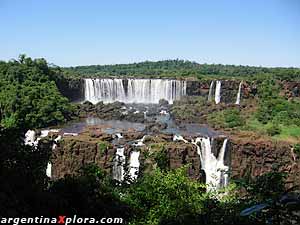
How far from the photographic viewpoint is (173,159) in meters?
17.6

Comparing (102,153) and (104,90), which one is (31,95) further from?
(102,153)

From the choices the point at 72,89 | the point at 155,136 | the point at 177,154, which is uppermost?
the point at 72,89

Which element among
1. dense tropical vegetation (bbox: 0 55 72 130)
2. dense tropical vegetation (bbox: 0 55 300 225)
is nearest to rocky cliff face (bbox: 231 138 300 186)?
dense tropical vegetation (bbox: 0 55 300 225)

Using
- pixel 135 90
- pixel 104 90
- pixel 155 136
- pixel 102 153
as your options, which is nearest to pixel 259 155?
pixel 155 136

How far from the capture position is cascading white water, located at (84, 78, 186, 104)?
32438 millimetres

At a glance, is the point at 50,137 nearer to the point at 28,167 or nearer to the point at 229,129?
the point at 229,129

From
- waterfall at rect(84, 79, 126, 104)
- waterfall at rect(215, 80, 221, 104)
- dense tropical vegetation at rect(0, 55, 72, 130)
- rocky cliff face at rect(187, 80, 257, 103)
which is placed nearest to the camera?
dense tropical vegetation at rect(0, 55, 72, 130)

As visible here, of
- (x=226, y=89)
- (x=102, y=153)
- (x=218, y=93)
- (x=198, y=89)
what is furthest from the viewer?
(x=198, y=89)

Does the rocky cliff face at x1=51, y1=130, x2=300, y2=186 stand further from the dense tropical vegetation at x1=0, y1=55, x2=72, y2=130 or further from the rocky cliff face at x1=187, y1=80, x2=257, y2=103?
the rocky cliff face at x1=187, y1=80, x2=257, y2=103

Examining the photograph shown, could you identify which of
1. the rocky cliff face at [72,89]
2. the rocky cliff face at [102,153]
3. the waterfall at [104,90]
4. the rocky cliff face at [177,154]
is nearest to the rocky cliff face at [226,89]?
the waterfall at [104,90]

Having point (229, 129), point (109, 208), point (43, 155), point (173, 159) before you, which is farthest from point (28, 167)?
point (229, 129)

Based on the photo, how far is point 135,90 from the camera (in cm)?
3300

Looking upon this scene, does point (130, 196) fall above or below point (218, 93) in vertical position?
above

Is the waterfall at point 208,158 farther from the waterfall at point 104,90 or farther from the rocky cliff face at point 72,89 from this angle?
the rocky cliff face at point 72,89
